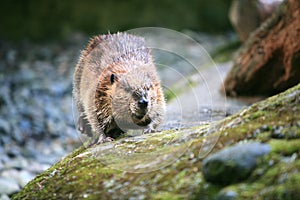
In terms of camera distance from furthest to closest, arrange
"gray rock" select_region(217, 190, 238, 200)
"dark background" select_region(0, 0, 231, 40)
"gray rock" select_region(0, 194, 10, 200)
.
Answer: "dark background" select_region(0, 0, 231, 40), "gray rock" select_region(0, 194, 10, 200), "gray rock" select_region(217, 190, 238, 200)

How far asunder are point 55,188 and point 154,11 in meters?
12.7

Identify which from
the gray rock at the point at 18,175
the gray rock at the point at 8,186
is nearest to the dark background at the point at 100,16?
the gray rock at the point at 18,175

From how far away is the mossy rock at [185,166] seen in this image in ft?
9.58

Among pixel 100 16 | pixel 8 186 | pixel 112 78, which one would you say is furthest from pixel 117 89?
pixel 100 16

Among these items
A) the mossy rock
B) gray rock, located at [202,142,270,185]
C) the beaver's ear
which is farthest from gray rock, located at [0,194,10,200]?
gray rock, located at [202,142,270,185]

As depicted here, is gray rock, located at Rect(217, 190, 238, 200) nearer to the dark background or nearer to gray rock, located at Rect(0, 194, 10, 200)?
gray rock, located at Rect(0, 194, 10, 200)

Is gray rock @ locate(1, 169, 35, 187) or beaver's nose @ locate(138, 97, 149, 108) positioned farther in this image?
gray rock @ locate(1, 169, 35, 187)

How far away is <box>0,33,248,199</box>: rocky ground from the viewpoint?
23.4 feet

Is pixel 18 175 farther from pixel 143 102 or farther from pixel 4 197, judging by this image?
pixel 143 102

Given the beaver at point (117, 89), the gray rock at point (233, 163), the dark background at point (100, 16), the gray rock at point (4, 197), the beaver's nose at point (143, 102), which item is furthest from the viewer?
the dark background at point (100, 16)

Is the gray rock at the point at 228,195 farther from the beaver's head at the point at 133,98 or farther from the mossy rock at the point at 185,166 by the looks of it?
the beaver's head at the point at 133,98

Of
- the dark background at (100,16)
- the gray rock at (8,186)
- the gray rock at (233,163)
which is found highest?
the dark background at (100,16)

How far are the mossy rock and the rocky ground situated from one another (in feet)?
2.68

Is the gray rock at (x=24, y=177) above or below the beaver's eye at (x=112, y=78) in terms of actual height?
above
